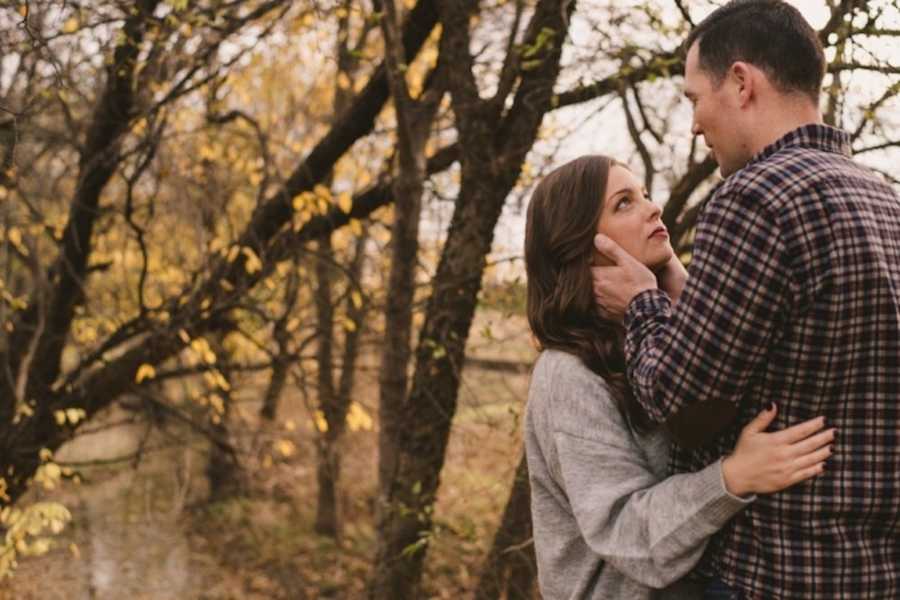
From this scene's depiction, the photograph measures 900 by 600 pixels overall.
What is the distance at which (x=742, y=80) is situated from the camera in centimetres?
177

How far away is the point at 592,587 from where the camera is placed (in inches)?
77.5

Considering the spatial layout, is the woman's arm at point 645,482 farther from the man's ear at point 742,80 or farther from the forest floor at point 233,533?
the forest floor at point 233,533

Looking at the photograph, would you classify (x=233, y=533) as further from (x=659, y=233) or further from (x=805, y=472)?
(x=805, y=472)

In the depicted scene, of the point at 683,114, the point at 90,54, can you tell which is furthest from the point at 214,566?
the point at 683,114

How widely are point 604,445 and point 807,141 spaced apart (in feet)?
2.32

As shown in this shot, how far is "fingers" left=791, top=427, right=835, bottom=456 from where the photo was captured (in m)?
1.61

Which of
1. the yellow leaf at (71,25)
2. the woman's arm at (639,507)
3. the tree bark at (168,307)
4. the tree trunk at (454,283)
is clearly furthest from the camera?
the tree bark at (168,307)

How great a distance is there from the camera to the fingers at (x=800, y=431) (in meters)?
→ 1.62

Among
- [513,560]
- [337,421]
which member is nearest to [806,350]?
[513,560]

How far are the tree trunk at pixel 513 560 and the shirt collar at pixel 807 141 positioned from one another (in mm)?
2979

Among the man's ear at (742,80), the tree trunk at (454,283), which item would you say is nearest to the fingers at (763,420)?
the man's ear at (742,80)

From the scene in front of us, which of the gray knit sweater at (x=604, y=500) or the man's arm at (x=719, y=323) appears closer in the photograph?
the man's arm at (x=719, y=323)

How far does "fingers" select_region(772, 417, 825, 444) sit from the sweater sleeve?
0.13 meters

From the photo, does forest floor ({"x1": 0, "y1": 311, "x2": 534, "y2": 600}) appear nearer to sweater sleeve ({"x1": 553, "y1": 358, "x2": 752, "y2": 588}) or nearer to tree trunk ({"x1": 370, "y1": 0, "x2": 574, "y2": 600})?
tree trunk ({"x1": 370, "y1": 0, "x2": 574, "y2": 600})
